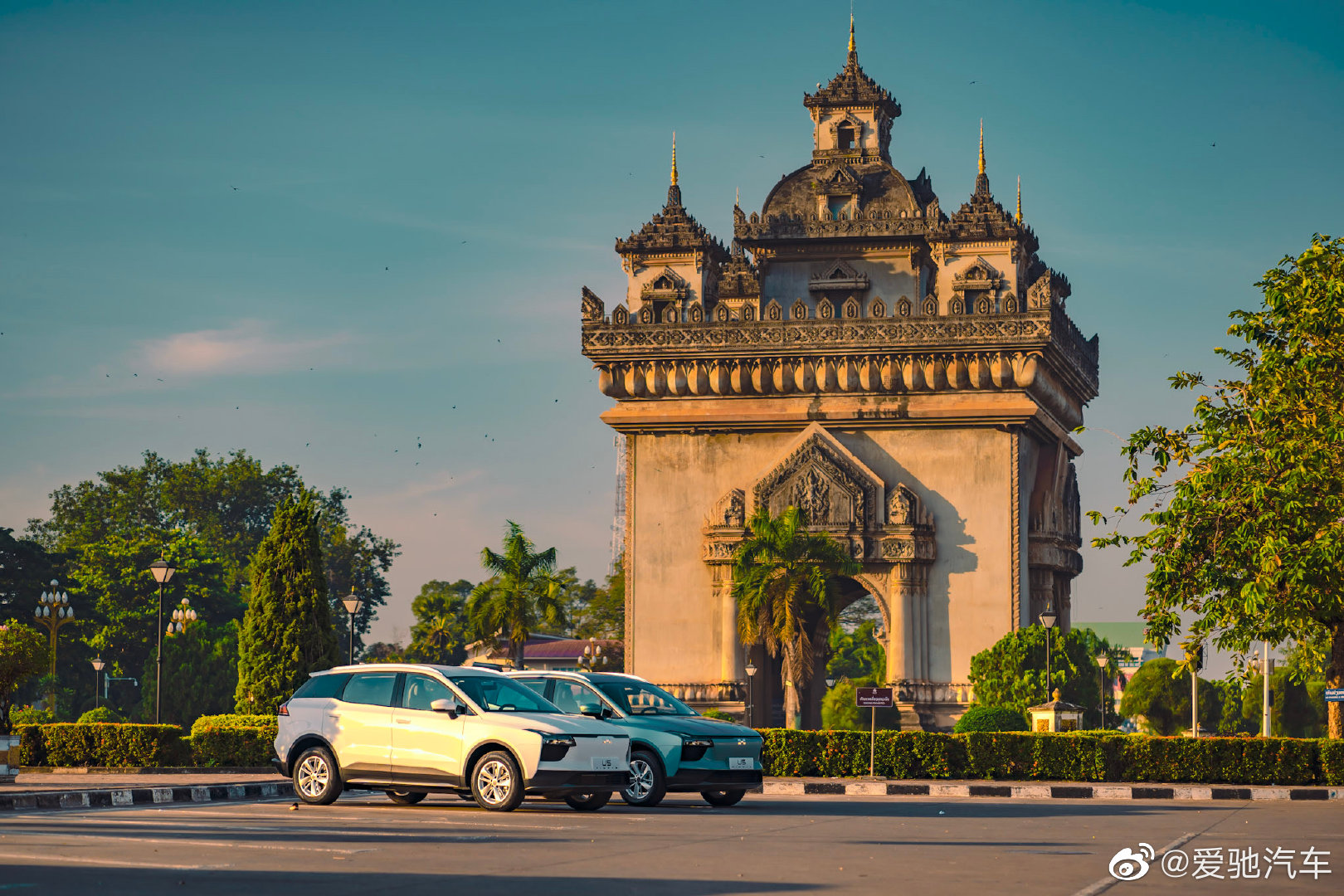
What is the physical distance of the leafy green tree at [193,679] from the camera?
7819 cm

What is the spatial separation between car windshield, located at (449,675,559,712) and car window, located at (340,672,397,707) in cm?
78

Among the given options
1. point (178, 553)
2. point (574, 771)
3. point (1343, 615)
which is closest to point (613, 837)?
point (574, 771)

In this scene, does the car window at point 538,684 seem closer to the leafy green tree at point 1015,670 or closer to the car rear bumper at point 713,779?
the car rear bumper at point 713,779

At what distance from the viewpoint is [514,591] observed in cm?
5512

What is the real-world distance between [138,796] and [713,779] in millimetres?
7503

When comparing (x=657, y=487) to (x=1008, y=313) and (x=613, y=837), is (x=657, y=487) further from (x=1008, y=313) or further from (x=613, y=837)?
(x=613, y=837)

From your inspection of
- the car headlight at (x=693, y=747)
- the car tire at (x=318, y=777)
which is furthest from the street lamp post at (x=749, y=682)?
the car tire at (x=318, y=777)

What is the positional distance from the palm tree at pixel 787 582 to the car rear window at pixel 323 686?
28.5m

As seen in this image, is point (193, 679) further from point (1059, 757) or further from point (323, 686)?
point (323, 686)

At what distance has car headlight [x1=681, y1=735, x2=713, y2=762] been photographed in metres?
19.5

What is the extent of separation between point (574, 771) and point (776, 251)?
117 ft

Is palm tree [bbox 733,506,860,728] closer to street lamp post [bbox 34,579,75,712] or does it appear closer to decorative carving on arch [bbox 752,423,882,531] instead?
decorative carving on arch [bbox 752,423,882,531]

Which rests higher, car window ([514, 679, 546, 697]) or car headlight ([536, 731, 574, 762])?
car window ([514, 679, 546, 697])

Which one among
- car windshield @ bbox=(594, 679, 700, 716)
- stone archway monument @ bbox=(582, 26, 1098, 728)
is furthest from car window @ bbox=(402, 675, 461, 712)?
stone archway monument @ bbox=(582, 26, 1098, 728)
